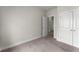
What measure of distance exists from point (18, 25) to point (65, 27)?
262cm

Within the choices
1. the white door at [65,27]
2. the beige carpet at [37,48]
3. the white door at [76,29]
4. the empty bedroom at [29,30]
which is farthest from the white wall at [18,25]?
the white door at [76,29]

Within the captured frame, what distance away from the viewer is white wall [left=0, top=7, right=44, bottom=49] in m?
3.17

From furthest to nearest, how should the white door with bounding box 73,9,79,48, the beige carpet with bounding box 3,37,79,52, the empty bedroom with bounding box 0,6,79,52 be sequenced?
the white door with bounding box 73,9,79,48
the empty bedroom with bounding box 0,6,79,52
the beige carpet with bounding box 3,37,79,52

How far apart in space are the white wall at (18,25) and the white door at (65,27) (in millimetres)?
1840

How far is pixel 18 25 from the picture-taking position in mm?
3811

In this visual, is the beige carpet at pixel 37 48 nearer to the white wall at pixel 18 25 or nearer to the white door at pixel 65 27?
the white wall at pixel 18 25

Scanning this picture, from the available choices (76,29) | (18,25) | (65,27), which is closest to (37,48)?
(18,25)

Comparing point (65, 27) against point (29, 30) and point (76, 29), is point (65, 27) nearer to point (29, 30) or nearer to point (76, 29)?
point (76, 29)

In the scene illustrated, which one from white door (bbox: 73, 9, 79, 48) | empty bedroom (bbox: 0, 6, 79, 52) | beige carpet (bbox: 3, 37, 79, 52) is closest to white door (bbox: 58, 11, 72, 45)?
empty bedroom (bbox: 0, 6, 79, 52)

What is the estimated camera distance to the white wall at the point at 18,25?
10.4 feet

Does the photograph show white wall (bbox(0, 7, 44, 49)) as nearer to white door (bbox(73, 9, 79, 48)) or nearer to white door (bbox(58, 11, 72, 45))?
white door (bbox(58, 11, 72, 45))

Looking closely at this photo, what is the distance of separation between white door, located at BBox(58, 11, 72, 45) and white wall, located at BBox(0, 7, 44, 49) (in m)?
1.84

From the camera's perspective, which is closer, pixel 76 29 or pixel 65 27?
pixel 76 29
